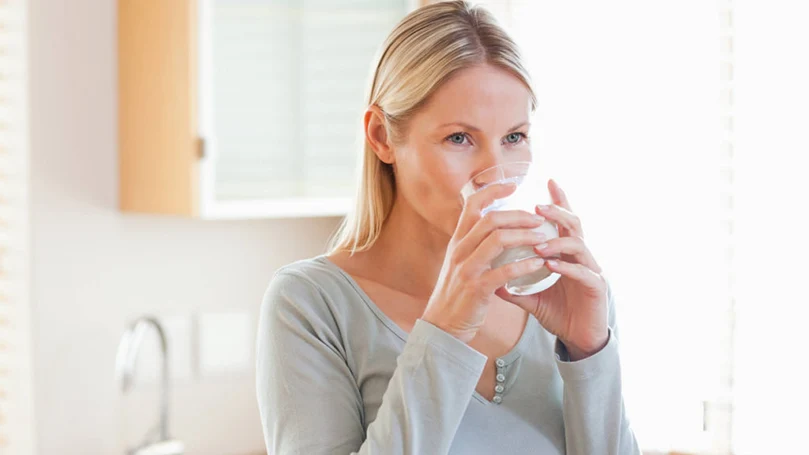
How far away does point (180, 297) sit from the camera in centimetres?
255

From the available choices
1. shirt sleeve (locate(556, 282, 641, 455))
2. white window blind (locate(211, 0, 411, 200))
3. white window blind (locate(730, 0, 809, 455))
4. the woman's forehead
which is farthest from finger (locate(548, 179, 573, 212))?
white window blind (locate(211, 0, 411, 200))

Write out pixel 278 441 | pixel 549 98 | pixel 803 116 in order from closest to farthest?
1. pixel 278 441
2. pixel 803 116
3. pixel 549 98

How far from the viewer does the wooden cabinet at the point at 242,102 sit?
2164mm

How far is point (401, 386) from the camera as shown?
1.09 metres

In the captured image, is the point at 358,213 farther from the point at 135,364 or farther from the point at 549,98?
the point at 135,364

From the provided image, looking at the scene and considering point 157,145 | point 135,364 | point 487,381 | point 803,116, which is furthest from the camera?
point 135,364

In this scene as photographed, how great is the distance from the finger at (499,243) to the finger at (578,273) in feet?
0.11

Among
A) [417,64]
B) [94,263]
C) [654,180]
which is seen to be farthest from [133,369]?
[417,64]

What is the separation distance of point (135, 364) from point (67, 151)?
1.83 feet

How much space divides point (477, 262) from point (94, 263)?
1.57 meters

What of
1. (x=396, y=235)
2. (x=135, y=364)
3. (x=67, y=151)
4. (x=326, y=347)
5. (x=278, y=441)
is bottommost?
(x=135, y=364)

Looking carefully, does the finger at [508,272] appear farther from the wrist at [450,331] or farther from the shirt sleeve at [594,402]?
the shirt sleeve at [594,402]

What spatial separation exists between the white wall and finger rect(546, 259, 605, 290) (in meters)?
1.54

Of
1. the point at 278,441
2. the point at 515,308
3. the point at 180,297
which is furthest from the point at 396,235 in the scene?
the point at 180,297
